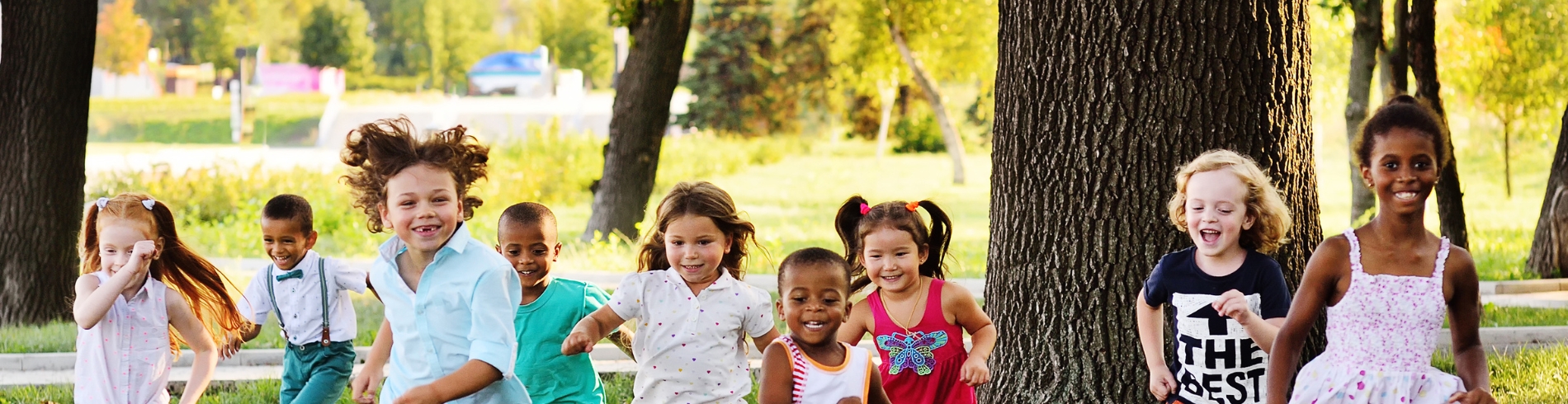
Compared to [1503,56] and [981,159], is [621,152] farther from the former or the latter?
[981,159]

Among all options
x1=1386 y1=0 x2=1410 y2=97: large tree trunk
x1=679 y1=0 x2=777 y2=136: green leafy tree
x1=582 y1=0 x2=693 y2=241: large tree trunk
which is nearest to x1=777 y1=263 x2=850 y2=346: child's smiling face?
x1=1386 y1=0 x2=1410 y2=97: large tree trunk

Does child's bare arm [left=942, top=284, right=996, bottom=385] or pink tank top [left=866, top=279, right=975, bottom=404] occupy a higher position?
child's bare arm [left=942, top=284, right=996, bottom=385]

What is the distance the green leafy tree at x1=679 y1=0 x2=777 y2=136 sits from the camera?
5331cm

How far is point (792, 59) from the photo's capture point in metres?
56.5

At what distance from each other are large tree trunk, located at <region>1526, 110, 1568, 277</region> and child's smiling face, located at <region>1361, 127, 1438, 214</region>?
31.6 ft

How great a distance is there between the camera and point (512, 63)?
1126 inches

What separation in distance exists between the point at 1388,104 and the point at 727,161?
35030 mm

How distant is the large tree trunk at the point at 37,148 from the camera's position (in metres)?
8.90

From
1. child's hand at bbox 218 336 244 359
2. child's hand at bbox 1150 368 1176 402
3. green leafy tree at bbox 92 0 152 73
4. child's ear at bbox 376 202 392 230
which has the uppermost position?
green leafy tree at bbox 92 0 152 73

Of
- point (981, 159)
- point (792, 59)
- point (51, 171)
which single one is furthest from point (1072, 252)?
point (792, 59)

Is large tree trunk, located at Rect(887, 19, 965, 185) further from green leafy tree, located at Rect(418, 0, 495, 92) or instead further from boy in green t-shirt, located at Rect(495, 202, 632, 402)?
boy in green t-shirt, located at Rect(495, 202, 632, 402)

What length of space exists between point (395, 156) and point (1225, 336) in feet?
7.46

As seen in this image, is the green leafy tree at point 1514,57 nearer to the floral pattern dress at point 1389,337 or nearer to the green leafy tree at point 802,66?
the floral pattern dress at point 1389,337

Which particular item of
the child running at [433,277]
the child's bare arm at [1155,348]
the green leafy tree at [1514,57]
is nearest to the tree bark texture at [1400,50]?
the child's bare arm at [1155,348]
